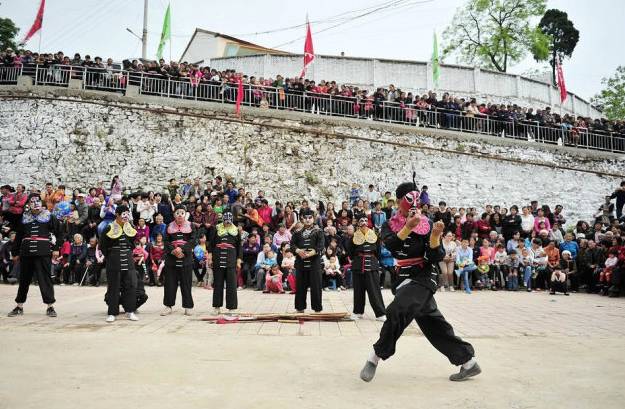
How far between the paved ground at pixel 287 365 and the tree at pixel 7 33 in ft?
107

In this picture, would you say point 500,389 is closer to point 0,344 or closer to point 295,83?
point 0,344

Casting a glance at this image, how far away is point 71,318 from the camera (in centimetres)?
816

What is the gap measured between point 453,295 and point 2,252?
12.5m

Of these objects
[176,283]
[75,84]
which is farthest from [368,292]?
[75,84]

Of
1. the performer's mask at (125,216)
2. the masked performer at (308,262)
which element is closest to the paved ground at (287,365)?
the masked performer at (308,262)

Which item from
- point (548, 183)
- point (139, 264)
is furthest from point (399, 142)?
point (139, 264)

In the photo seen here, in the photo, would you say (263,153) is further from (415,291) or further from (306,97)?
(415,291)

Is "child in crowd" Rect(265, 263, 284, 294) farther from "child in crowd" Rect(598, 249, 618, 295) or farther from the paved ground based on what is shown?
"child in crowd" Rect(598, 249, 618, 295)

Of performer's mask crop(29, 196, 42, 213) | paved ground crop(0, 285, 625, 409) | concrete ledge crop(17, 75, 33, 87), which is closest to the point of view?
paved ground crop(0, 285, 625, 409)

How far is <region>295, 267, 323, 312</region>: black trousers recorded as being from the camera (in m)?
9.15

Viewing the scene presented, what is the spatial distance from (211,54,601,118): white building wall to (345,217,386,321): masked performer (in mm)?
20293

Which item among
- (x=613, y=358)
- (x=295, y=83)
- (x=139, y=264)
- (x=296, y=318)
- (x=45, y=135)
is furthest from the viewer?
(x=295, y=83)

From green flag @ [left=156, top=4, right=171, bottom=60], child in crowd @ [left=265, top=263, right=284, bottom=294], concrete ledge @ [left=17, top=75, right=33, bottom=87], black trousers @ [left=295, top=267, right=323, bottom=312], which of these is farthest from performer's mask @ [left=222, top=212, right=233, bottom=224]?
green flag @ [left=156, top=4, right=171, bottom=60]

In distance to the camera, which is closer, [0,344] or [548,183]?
[0,344]
